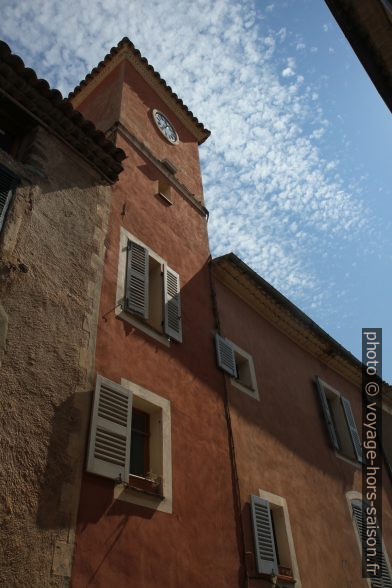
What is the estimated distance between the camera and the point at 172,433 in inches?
259

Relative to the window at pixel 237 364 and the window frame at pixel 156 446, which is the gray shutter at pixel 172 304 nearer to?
the window at pixel 237 364

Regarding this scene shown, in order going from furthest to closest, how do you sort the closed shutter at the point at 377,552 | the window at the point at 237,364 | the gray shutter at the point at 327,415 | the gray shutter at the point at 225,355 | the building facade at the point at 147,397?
1. the gray shutter at the point at 327,415
2. the closed shutter at the point at 377,552
3. the window at the point at 237,364
4. the gray shutter at the point at 225,355
5. the building facade at the point at 147,397

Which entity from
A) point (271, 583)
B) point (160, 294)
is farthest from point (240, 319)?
point (271, 583)

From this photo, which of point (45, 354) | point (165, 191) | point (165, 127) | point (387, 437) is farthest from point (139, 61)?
point (387, 437)

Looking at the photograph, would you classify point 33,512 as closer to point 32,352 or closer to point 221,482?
point 32,352

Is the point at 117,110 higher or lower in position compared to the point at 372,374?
higher

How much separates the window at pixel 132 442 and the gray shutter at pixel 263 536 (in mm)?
1823

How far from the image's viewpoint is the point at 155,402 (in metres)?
6.59

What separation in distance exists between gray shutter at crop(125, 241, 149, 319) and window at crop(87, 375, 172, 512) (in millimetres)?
1319

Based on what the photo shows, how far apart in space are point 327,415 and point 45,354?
7.84m

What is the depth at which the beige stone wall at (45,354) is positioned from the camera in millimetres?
4312

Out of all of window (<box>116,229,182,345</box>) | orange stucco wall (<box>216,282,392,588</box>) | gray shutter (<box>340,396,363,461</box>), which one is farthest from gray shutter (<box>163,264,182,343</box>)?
gray shutter (<box>340,396,363,461</box>)

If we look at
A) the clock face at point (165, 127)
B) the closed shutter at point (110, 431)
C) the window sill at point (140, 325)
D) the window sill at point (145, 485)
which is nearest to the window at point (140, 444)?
the window sill at point (145, 485)

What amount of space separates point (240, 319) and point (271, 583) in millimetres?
5138
